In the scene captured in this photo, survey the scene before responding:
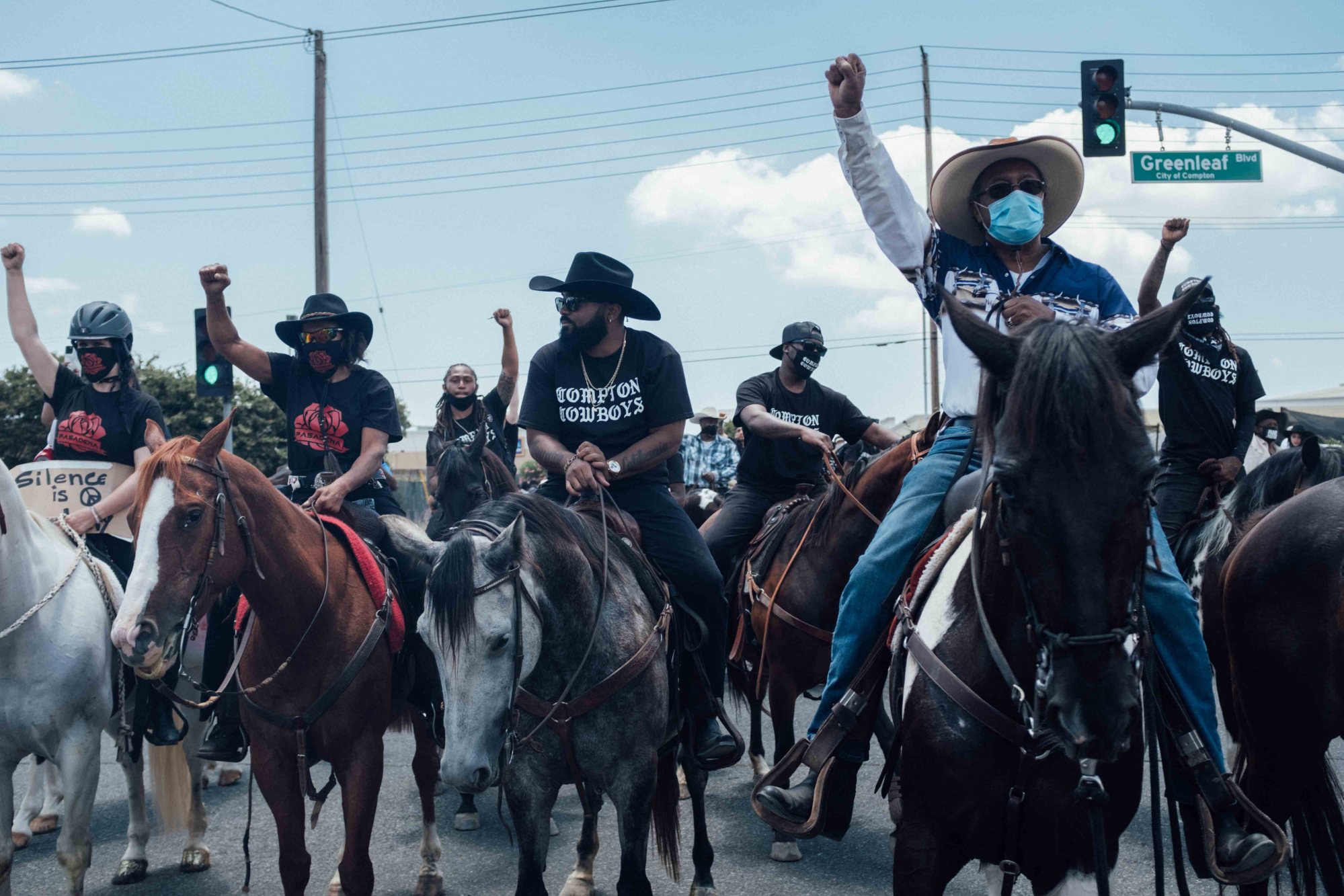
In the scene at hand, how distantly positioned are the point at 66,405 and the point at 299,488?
4.74 feet

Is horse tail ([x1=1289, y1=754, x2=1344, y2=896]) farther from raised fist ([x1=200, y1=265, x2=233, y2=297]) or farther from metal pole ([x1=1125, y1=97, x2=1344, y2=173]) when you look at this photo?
metal pole ([x1=1125, y1=97, x2=1344, y2=173])

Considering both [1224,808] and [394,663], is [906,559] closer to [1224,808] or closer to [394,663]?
[1224,808]

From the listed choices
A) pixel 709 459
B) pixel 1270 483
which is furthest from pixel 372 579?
pixel 709 459

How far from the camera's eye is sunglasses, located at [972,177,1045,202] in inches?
149

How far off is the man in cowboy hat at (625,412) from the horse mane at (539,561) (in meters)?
0.31

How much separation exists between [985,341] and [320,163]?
63.6 ft

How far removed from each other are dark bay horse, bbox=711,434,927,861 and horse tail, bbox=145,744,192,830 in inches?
129

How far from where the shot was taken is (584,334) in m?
5.34

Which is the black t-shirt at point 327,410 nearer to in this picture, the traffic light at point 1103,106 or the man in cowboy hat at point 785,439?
the man in cowboy hat at point 785,439

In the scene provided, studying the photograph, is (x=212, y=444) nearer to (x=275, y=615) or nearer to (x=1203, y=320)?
(x=275, y=615)

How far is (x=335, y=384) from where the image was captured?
19.2 ft

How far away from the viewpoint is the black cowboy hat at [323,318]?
5.81 metres

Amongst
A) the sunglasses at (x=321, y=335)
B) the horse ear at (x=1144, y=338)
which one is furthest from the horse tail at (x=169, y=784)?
the horse ear at (x=1144, y=338)

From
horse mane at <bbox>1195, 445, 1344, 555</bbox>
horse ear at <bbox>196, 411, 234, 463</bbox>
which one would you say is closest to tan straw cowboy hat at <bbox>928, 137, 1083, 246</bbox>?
horse mane at <bbox>1195, 445, 1344, 555</bbox>
